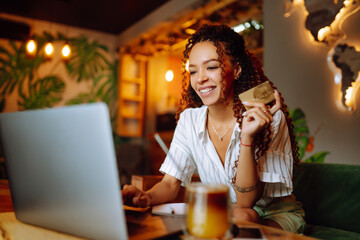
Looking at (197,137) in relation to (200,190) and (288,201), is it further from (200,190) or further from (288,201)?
(200,190)

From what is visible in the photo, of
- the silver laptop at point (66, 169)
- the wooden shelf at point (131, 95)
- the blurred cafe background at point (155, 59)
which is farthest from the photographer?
the wooden shelf at point (131, 95)

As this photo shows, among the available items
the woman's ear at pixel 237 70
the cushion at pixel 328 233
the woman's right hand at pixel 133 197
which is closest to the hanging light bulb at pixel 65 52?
the woman's ear at pixel 237 70

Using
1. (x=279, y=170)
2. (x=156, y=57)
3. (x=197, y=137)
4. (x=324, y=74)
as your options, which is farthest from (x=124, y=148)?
(x=279, y=170)

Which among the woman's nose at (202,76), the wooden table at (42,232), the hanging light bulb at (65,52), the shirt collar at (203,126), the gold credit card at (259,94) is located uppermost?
the hanging light bulb at (65,52)

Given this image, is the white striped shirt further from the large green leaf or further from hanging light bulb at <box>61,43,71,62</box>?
hanging light bulb at <box>61,43,71,62</box>

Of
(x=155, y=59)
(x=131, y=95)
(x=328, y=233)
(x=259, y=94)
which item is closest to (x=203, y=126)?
(x=259, y=94)

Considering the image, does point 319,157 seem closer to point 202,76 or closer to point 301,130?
point 301,130

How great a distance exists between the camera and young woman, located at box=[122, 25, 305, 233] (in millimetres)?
1172

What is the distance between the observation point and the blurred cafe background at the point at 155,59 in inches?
107

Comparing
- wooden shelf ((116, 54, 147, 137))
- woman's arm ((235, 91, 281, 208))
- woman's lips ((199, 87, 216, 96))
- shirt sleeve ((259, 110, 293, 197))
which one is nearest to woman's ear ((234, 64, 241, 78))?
woman's lips ((199, 87, 216, 96))

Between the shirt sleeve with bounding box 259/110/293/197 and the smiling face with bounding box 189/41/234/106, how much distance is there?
0.96ft

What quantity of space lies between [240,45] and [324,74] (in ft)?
5.52

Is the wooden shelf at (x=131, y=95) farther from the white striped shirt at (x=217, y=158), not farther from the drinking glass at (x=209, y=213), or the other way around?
the drinking glass at (x=209, y=213)

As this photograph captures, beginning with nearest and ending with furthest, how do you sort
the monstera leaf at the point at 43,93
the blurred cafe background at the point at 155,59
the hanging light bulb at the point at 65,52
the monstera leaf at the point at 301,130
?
the blurred cafe background at the point at 155,59, the monstera leaf at the point at 301,130, the hanging light bulb at the point at 65,52, the monstera leaf at the point at 43,93
